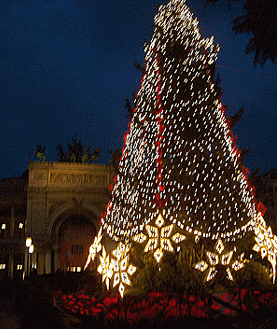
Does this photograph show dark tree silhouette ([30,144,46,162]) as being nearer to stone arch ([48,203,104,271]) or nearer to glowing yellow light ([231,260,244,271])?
stone arch ([48,203,104,271])

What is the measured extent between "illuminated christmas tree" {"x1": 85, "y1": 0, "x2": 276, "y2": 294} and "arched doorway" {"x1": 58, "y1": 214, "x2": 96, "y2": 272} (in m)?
15.0

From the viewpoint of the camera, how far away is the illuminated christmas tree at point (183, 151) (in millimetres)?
10664

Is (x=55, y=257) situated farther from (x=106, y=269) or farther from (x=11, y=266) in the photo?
(x=106, y=269)

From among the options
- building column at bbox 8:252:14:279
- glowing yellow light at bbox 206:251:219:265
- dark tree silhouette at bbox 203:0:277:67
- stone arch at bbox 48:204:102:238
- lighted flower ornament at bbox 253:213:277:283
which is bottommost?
building column at bbox 8:252:14:279

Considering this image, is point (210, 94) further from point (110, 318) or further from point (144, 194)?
point (110, 318)

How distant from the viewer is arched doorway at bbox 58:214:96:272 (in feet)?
86.8

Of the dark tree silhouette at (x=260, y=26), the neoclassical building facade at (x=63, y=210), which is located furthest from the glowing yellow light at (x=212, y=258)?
the neoclassical building facade at (x=63, y=210)

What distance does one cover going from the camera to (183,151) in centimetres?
1107

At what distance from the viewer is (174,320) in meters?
7.54

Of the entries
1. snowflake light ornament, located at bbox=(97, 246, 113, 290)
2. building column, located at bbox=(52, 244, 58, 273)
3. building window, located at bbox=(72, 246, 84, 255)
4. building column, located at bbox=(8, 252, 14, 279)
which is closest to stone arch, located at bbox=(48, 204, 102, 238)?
building column, located at bbox=(52, 244, 58, 273)

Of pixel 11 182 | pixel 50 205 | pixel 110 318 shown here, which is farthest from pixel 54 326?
pixel 11 182

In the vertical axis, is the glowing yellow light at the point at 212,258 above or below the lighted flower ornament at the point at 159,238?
below

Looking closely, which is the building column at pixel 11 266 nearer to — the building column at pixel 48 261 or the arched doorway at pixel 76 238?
the arched doorway at pixel 76 238

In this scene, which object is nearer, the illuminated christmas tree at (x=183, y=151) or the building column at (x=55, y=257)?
the illuminated christmas tree at (x=183, y=151)
